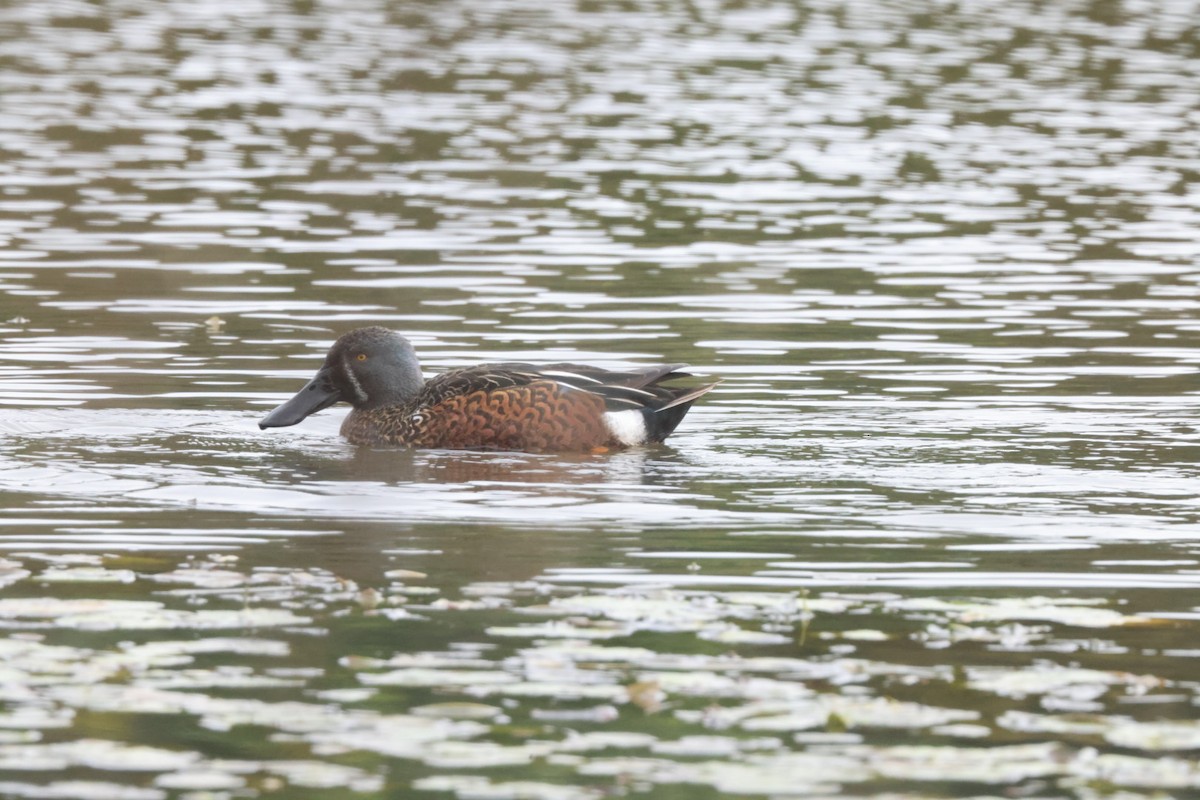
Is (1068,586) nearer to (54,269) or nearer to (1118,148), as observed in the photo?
(54,269)

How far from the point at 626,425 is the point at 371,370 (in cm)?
159

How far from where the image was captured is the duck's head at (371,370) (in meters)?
12.3

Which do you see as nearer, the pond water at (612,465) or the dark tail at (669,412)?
the pond water at (612,465)

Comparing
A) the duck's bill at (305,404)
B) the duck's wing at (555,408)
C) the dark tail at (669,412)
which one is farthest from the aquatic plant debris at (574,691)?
the duck's bill at (305,404)

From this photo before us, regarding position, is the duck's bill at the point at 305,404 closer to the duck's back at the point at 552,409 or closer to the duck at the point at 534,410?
the duck at the point at 534,410

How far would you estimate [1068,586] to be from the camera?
8.40m

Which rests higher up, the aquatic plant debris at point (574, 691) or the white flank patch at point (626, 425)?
the white flank patch at point (626, 425)

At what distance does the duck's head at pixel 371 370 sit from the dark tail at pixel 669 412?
Result: 1.46 meters

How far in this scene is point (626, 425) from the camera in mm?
11711

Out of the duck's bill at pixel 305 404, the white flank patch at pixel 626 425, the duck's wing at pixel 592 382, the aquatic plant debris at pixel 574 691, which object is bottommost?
the aquatic plant debris at pixel 574 691

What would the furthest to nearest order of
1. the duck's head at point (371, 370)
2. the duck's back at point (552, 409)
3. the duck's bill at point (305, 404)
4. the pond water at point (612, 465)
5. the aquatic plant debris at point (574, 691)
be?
the duck's head at point (371, 370) < the duck's bill at point (305, 404) < the duck's back at point (552, 409) < the pond water at point (612, 465) < the aquatic plant debris at point (574, 691)

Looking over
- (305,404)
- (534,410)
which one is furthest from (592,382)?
(305,404)

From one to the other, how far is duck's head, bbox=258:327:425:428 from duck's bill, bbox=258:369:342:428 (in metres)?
0.02

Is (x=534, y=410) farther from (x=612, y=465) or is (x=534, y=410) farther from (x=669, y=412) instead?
(x=669, y=412)
